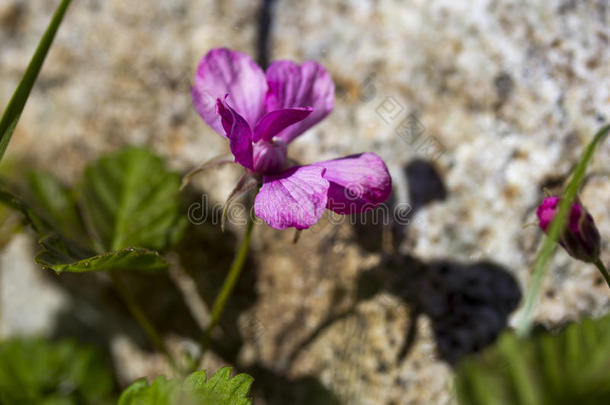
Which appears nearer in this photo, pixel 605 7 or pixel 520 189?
pixel 520 189

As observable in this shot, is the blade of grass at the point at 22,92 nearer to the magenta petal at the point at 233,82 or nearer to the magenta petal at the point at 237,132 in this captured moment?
the magenta petal at the point at 233,82

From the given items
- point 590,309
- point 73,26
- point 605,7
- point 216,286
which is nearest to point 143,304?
point 216,286

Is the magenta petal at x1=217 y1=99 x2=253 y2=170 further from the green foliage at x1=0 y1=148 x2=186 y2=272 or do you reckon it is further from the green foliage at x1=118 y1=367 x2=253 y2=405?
the green foliage at x1=0 y1=148 x2=186 y2=272

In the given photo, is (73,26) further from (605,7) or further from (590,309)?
(590,309)

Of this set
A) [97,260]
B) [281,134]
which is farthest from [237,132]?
[97,260]

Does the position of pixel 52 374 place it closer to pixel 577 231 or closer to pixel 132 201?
pixel 132 201

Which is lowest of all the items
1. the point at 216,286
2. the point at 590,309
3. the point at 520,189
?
the point at 590,309

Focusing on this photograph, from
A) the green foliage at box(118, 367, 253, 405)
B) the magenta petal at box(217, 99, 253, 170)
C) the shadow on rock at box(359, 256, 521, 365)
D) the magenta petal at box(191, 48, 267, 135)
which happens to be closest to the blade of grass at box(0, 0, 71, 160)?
the magenta petal at box(191, 48, 267, 135)

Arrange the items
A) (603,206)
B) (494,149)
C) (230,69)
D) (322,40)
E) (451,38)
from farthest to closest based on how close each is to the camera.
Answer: (322,40), (451,38), (494,149), (603,206), (230,69)
